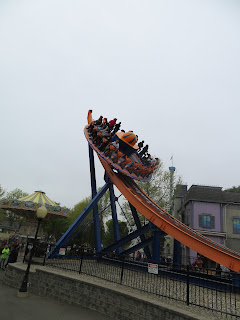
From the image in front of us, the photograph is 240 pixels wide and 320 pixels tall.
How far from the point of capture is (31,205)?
714 inches

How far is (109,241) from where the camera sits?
3850cm

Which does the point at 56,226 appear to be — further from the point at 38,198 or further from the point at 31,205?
the point at 31,205

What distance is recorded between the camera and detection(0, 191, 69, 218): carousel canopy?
1812cm

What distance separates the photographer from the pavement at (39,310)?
6.61m

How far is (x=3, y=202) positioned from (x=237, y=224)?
23781 millimetres

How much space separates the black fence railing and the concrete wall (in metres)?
0.74

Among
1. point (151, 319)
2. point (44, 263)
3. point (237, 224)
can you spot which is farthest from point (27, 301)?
point (237, 224)

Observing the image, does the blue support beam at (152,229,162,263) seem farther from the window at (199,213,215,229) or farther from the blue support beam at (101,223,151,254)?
the window at (199,213,215,229)

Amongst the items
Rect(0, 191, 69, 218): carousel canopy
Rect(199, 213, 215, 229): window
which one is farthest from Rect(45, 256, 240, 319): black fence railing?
Rect(199, 213, 215, 229): window

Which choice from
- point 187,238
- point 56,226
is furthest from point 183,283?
point 56,226

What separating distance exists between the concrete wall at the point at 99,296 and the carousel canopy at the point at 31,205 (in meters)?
7.93

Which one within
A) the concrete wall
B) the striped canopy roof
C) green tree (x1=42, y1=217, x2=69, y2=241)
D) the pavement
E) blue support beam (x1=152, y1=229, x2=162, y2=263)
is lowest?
the pavement

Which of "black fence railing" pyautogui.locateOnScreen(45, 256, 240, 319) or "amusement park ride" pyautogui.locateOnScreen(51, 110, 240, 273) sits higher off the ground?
"amusement park ride" pyautogui.locateOnScreen(51, 110, 240, 273)

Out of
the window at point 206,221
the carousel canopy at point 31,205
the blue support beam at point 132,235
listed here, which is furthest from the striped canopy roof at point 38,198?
the window at point 206,221
